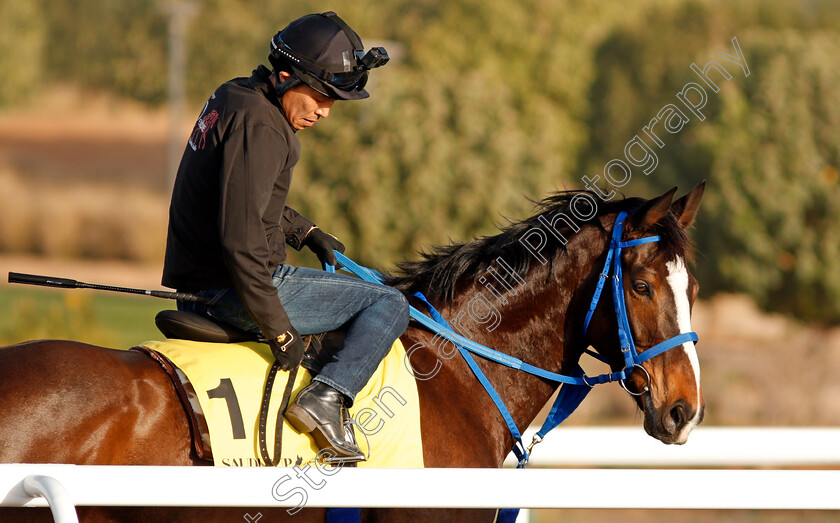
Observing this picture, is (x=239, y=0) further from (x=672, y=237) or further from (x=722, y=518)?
(x=672, y=237)

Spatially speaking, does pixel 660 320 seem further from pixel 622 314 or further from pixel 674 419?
pixel 674 419

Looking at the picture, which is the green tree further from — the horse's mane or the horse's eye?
the horse's eye

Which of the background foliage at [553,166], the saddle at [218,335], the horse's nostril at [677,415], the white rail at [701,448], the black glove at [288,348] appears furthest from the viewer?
the background foliage at [553,166]

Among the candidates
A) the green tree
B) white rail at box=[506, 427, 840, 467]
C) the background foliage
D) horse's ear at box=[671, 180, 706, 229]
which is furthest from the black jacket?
the green tree

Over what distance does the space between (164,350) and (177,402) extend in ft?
0.70

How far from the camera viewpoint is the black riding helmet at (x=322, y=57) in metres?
2.96

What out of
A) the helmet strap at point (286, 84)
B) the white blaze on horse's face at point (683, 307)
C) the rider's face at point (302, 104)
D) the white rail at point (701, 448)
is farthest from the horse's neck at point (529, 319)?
the helmet strap at point (286, 84)

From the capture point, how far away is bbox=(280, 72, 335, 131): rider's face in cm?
300

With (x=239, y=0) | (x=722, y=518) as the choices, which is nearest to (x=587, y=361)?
(x=722, y=518)

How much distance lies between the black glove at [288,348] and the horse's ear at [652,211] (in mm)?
1369

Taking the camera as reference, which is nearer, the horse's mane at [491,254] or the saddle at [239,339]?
the saddle at [239,339]

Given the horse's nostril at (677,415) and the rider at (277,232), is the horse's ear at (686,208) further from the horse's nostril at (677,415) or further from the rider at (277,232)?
the rider at (277,232)

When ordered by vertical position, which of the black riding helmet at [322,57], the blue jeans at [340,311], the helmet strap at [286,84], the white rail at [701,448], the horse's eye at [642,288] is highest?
the black riding helmet at [322,57]

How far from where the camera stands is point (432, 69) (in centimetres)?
3606
